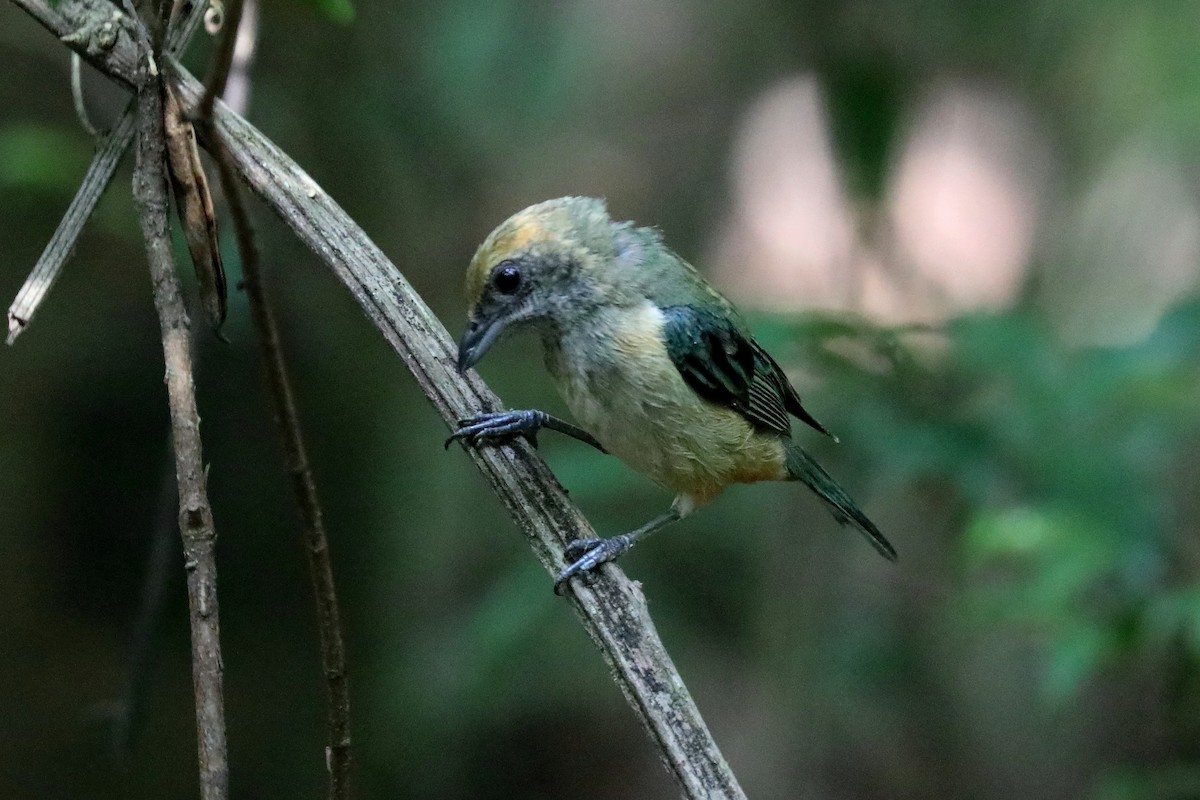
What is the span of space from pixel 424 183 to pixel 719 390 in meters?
2.29

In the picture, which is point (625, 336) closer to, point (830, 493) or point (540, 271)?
point (540, 271)

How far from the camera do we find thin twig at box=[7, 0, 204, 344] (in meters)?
1.98

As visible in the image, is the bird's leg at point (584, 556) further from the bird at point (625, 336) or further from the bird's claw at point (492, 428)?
the bird at point (625, 336)

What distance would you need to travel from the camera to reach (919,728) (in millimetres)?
6281

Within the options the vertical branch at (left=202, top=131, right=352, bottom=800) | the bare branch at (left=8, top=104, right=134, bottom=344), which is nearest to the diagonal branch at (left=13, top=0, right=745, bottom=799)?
the bare branch at (left=8, top=104, right=134, bottom=344)

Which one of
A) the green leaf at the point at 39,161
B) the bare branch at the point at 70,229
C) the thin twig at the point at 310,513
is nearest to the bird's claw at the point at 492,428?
the thin twig at the point at 310,513

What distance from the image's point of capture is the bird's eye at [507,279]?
3.16m

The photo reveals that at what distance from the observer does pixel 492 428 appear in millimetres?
2482

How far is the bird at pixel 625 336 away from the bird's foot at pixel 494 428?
0.22 meters

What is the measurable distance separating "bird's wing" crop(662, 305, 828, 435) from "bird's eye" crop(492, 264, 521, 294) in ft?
1.58

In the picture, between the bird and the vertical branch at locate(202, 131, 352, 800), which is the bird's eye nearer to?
the bird

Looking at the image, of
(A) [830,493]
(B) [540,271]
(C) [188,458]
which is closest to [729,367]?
(A) [830,493]

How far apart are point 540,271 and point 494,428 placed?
85cm

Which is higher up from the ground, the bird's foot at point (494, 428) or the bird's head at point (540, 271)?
the bird's head at point (540, 271)
